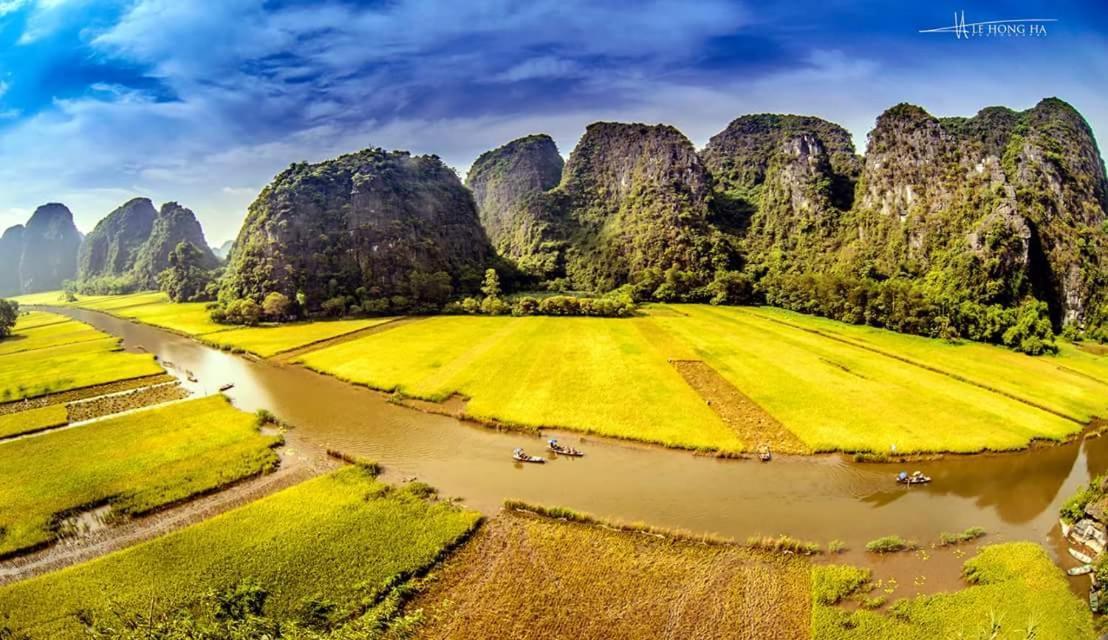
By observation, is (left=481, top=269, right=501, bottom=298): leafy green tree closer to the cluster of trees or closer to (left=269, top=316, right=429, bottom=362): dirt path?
(left=269, top=316, right=429, bottom=362): dirt path

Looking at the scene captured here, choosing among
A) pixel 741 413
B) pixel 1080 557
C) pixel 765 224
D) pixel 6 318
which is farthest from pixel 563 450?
pixel 765 224

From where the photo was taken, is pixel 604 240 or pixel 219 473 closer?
pixel 219 473

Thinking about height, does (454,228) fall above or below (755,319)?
above

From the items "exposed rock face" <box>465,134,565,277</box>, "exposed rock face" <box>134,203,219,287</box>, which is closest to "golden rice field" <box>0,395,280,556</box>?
"exposed rock face" <box>465,134,565,277</box>

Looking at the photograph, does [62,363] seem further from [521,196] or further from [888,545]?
[521,196]

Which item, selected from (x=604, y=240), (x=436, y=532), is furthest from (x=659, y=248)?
(x=436, y=532)

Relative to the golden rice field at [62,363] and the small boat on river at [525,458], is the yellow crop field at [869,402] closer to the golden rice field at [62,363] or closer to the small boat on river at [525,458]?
the small boat on river at [525,458]

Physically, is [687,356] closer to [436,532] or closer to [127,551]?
[436,532]
